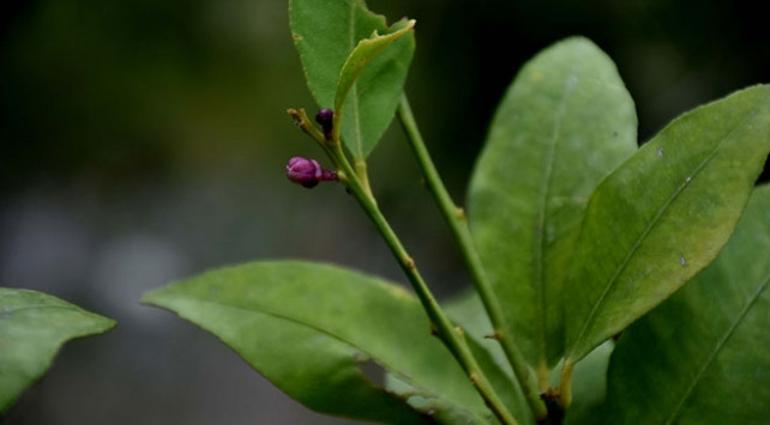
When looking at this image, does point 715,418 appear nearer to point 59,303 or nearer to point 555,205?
point 555,205

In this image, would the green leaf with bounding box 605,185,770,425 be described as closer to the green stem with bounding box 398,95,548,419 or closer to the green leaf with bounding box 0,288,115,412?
the green stem with bounding box 398,95,548,419

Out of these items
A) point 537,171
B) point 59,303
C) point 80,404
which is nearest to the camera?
point 59,303

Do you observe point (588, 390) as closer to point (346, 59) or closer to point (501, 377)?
point (501, 377)

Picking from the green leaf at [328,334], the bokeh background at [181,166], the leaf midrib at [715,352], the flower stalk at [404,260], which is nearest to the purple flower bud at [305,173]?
the flower stalk at [404,260]

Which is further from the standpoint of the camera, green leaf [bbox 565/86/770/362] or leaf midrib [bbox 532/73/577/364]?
leaf midrib [bbox 532/73/577/364]

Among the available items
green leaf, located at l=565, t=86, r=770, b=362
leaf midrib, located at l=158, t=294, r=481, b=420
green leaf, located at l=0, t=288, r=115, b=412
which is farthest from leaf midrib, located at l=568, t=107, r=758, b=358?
green leaf, located at l=0, t=288, r=115, b=412

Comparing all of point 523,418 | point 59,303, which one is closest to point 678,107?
point 523,418
